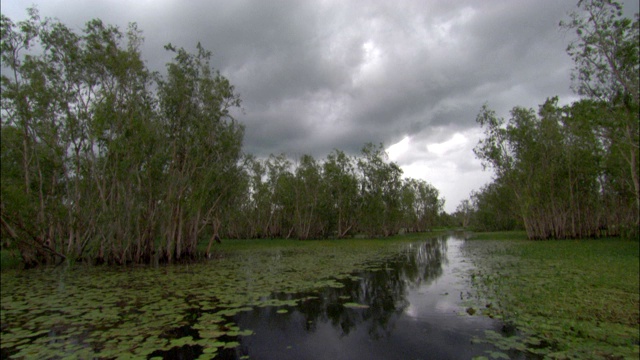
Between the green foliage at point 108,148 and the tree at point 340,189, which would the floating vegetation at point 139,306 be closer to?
the green foliage at point 108,148

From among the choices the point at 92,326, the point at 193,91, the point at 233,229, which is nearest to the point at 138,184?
the point at 193,91

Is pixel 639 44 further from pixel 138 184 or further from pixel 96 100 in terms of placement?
pixel 96 100

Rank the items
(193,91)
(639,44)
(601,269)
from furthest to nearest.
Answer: (193,91) → (639,44) → (601,269)

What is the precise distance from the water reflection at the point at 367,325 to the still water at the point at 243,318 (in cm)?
2

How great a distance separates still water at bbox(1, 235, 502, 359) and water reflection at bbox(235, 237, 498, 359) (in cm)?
2

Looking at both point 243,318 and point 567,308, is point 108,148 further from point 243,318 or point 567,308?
point 567,308

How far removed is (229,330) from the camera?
273 inches

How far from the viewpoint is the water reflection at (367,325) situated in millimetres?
5934

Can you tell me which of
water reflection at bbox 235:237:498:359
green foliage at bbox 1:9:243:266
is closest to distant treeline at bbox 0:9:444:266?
green foliage at bbox 1:9:243:266

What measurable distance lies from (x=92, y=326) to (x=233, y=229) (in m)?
49.0

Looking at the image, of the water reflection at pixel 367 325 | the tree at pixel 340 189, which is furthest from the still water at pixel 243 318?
the tree at pixel 340 189

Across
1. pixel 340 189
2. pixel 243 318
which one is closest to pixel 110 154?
pixel 243 318

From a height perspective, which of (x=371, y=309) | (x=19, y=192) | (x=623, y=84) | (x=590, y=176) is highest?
(x=623, y=84)

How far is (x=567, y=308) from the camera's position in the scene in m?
7.79
